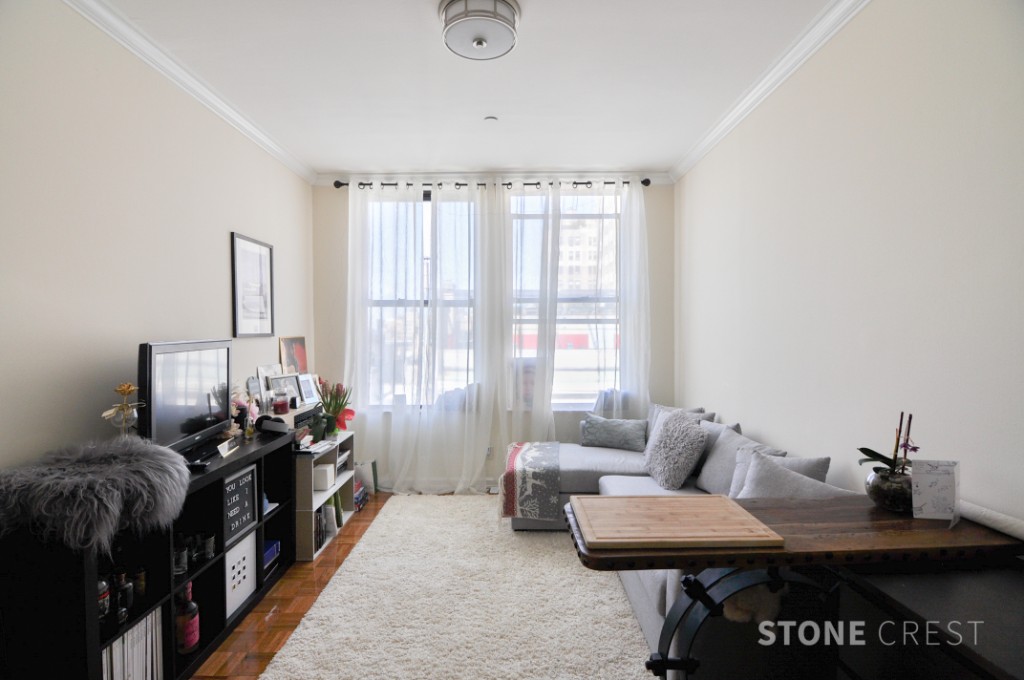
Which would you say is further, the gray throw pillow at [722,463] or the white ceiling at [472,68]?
the gray throw pillow at [722,463]

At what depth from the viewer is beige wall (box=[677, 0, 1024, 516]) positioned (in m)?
1.41

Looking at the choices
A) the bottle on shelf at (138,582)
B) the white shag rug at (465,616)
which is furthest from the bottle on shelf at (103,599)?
the white shag rug at (465,616)

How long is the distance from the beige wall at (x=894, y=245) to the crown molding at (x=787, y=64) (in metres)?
0.05

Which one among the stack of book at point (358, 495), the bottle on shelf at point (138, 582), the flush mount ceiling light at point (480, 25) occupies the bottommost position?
the stack of book at point (358, 495)

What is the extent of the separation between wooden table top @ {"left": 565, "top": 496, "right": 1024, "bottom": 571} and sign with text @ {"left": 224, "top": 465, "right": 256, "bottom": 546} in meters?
1.74

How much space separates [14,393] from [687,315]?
4.00 meters

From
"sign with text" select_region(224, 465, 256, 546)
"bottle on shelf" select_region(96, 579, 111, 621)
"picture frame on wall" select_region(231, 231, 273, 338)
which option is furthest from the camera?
"picture frame on wall" select_region(231, 231, 273, 338)

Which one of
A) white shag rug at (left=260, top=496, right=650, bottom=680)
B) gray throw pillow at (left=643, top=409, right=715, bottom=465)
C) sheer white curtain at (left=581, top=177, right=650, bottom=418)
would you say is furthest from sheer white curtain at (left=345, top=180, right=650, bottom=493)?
white shag rug at (left=260, top=496, right=650, bottom=680)

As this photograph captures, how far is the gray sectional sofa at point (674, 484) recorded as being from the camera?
1.91 metres

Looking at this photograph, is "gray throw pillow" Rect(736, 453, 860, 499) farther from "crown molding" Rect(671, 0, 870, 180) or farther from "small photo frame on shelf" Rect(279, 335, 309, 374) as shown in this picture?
"small photo frame on shelf" Rect(279, 335, 309, 374)

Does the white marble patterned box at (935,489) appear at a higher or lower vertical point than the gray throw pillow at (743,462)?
higher

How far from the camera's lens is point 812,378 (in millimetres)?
2305

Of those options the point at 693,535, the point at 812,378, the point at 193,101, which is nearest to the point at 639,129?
the point at 812,378

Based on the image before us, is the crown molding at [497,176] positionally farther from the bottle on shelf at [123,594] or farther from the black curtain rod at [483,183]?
the bottle on shelf at [123,594]
